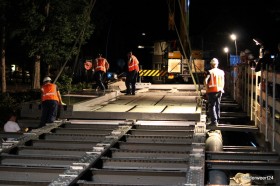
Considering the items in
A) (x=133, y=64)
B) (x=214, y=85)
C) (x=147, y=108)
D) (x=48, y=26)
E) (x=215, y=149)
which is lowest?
(x=215, y=149)

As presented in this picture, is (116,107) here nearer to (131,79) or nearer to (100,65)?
(131,79)

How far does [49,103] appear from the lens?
11.6 meters

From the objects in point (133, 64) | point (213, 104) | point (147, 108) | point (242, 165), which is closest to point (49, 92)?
point (147, 108)

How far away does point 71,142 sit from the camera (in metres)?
8.99

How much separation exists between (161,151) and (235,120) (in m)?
6.72

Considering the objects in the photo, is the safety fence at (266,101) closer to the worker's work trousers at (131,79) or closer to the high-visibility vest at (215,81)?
the high-visibility vest at (215,81)

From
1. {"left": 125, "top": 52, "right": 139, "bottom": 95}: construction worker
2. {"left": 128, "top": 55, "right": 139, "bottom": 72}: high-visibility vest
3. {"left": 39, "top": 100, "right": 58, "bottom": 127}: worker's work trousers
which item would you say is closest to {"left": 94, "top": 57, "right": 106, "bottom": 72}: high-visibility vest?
{"left": 125, "top": 52, "right": 139, "bottom": 95}: construction worker

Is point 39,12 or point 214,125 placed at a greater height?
point 39,12

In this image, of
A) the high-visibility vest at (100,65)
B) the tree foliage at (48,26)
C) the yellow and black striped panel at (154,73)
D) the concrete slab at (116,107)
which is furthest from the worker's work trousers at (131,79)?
the yellow and black striped panel at (154,73)

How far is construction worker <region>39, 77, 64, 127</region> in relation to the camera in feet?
37.7

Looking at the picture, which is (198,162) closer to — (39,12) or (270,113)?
(270,113)

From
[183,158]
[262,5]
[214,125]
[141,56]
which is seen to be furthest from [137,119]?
[141,56]

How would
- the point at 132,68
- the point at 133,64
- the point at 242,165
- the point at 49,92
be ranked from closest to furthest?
the point at 242,165 < the point at 49,92 < the point at 133,64 < the point at 132,68

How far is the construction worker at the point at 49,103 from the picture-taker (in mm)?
11500
